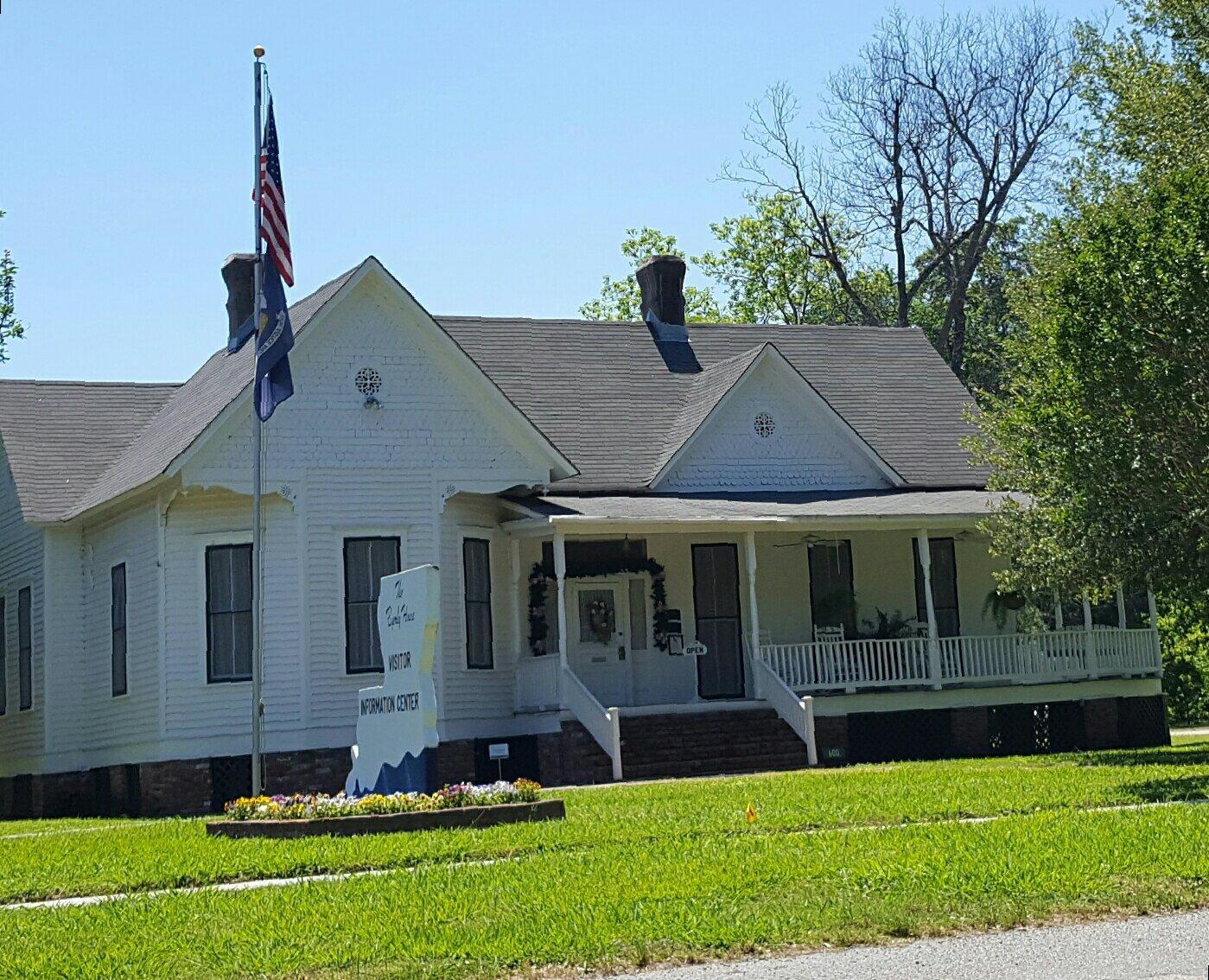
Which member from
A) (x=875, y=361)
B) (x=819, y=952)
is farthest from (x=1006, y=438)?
(x=819, y=952)

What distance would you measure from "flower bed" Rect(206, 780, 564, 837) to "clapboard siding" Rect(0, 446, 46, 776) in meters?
10.7

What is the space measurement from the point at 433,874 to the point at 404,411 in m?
12.9

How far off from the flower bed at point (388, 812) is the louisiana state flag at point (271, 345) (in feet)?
18.5

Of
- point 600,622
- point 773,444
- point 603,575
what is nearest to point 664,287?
point 773,444

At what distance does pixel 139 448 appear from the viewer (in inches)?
1019

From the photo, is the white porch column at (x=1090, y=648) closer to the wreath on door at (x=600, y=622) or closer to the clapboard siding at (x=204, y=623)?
the wreath on door at (x=600, y=622)

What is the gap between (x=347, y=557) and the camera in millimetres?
23547

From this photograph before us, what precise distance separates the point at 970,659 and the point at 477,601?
25.1 ft

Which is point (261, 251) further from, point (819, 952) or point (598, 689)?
point (819, 952)

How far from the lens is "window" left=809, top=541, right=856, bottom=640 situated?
89.9 ft

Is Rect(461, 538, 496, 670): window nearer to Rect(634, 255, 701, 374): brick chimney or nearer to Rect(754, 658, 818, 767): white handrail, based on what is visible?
Rect(754, 658, 818, 767): white handrail

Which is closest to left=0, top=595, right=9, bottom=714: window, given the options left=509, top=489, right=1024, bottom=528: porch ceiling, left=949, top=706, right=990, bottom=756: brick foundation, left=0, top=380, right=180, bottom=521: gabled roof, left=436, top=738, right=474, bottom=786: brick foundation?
left=0, top=380, right=180, bottom=521: gabled roof

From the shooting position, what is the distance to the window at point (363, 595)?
23.4 m

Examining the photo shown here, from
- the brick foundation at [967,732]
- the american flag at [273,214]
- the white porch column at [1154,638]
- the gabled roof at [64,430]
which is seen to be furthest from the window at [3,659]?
the white porch column at [1154,638]
